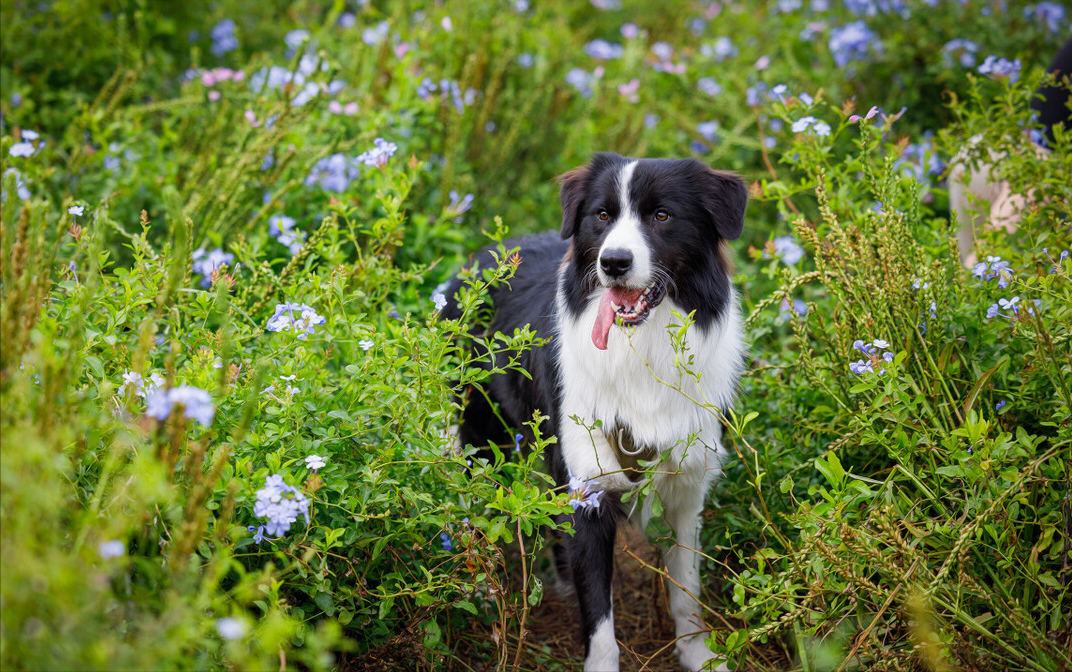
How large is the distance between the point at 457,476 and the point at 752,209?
3257 millimetres

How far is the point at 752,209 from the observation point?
5008 mm

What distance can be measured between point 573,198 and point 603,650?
5.03ft

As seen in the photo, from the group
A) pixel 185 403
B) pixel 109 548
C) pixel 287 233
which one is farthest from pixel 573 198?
pixel 109 548

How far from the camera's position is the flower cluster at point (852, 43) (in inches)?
205

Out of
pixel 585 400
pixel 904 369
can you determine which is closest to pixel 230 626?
pixel 585 400

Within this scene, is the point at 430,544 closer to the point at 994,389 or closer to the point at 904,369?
the point at 904,369

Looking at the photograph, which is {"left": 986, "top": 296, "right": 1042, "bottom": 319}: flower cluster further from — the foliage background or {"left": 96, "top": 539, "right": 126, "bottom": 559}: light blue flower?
{"left": 96, "top": 539, "right": 126, "bottom": 559}: light blue flower

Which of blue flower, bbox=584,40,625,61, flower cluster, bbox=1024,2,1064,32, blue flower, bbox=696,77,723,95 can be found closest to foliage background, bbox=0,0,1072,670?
blue flower, bbox=696,77,723,95

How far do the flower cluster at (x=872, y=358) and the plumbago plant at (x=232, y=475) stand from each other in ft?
3.26

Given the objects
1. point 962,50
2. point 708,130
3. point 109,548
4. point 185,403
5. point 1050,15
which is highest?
point 185,403

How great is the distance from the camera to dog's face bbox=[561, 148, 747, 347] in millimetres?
2719

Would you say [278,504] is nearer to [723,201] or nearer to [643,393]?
[643,393]

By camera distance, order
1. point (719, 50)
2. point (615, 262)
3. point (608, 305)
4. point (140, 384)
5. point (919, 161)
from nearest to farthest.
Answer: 1. point (140, 384)
2. point (615, 262)
3. point (608, 305)
4. point (919, 161)
5. point (719, 50)

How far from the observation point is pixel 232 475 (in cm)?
213
